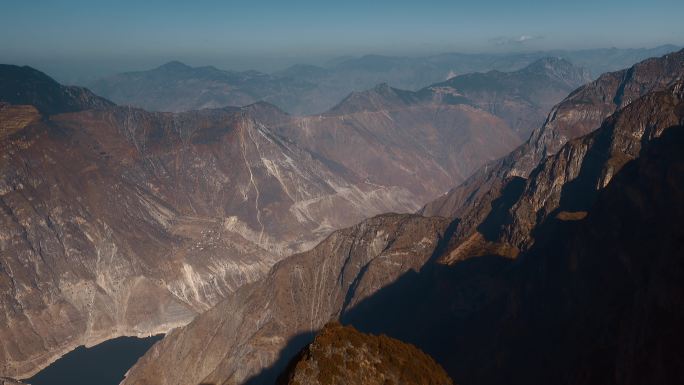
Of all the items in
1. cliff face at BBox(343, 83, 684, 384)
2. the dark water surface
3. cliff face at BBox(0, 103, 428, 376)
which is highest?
cliff face at BBox(343, 83, 684, 384)

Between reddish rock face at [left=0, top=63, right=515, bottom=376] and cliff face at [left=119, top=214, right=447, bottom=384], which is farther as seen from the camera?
reddish rock face at [left=0, top=63, right=515, bottom=376]

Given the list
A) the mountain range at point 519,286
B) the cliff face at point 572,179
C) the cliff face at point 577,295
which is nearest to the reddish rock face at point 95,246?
the mountain range at point 519,286

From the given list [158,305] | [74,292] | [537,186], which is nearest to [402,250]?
[537,186]

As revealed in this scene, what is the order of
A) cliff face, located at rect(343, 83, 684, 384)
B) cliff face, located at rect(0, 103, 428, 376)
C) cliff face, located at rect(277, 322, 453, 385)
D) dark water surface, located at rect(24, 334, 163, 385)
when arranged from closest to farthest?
cliff face, located at rect(277, 322, 453, 385)
cliff face, located at rect(343, 83, 684, 384)
dark water surface, located at rect(24, 334, 163, 385)
cliff face, located at rect(0, 103, 428, 376)

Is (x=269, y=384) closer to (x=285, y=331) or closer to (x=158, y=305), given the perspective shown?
(x=285, y=331)

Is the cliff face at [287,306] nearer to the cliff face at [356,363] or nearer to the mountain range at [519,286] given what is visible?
the mountain range at [519,286]

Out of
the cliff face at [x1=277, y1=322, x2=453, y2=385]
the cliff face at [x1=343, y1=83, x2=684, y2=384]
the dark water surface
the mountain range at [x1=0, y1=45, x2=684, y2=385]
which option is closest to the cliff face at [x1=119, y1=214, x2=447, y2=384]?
the mountain range at [x1=0, y1=45, x2=684, y2=385]

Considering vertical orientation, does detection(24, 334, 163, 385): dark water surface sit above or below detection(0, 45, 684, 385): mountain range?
below

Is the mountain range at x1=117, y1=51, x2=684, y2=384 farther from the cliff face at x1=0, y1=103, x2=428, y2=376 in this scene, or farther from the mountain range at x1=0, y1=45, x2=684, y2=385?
the cliff face at x1=0, y1=103, x2=428, y2=376
